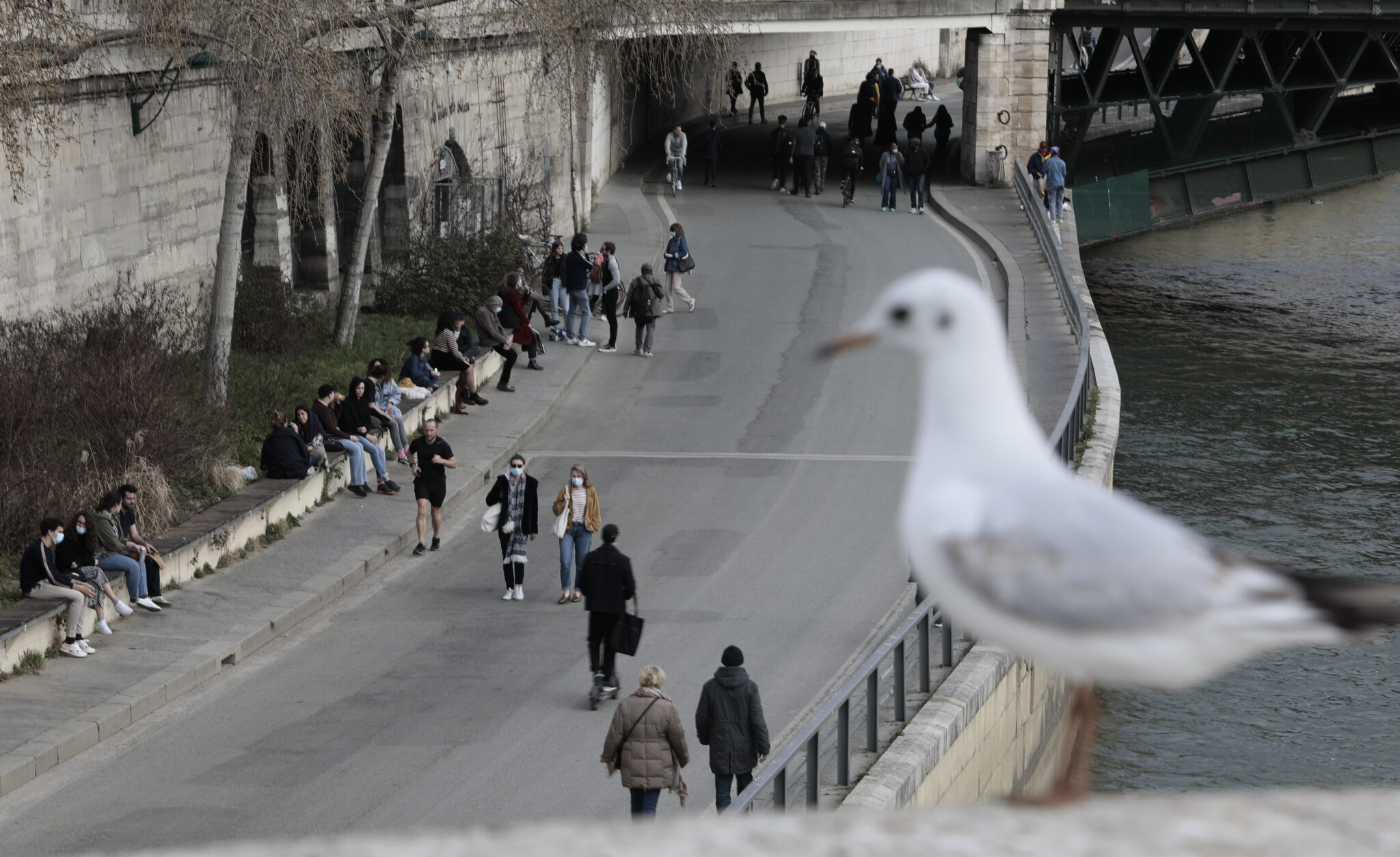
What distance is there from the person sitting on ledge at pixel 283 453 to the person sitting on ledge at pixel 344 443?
954 millimetres

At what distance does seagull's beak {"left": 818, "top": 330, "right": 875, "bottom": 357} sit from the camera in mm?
2797

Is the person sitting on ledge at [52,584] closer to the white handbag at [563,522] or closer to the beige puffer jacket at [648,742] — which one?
the white handbag at [563,522]

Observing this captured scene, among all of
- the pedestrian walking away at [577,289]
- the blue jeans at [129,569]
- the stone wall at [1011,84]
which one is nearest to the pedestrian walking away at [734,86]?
the stone wall at [1011,84]

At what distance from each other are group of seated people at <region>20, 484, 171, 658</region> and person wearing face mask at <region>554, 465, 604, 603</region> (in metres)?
3.77

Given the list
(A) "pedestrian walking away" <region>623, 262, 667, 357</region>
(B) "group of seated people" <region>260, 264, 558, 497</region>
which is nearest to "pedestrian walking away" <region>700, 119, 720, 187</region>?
(A) "pedestrian walking away" <region>623, 262, 667, 357</region>

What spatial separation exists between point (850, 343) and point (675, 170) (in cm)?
4025

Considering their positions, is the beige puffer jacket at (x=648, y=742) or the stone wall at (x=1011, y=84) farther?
the stone wall at (x=1011, y=84)

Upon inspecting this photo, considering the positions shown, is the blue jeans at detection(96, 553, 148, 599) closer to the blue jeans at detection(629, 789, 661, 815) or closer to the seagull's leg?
the blue jeans at detection(629, 789, 661, 815)

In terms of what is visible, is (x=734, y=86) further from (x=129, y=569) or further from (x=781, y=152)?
(x=129, y=569)

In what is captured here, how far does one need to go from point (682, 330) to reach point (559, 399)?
4606mm

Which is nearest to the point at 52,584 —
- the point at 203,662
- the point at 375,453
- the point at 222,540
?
the point at 203,662

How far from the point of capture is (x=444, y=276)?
27.8 meters

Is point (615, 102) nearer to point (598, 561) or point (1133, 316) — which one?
point (1133, 316)

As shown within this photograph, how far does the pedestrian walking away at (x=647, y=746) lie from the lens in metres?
11.5
